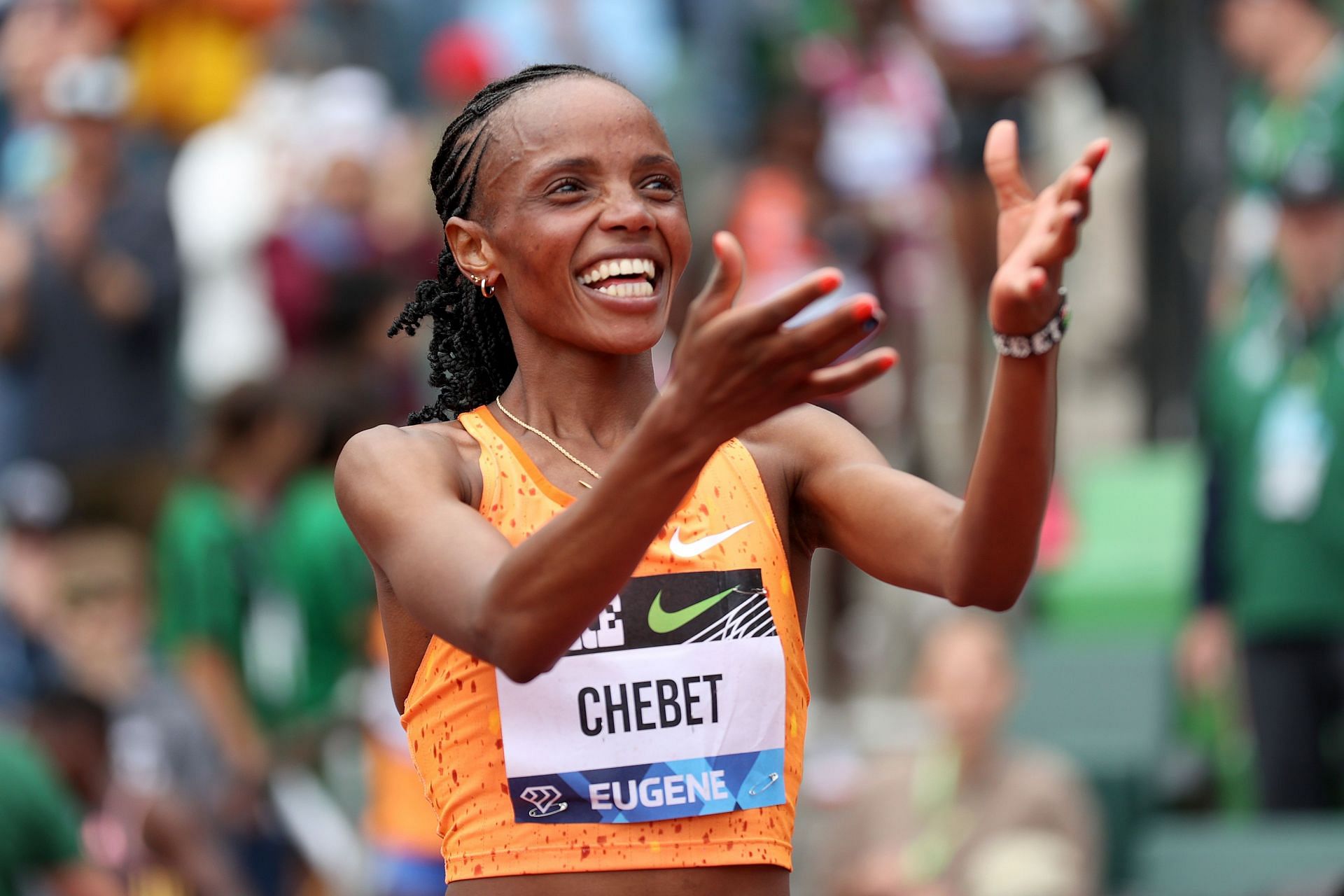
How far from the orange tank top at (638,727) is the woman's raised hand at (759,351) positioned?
48cm

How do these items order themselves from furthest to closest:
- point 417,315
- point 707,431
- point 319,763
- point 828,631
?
point 828,631 < point 319,763 < point 417,315 < point 707,431

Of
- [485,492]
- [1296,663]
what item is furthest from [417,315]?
[1296,663]

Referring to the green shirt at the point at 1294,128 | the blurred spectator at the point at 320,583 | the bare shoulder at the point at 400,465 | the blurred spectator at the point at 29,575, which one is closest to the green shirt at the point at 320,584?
the blurred spectator at the point at 320,583

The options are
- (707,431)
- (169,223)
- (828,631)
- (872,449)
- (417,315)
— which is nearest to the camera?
(707,431)

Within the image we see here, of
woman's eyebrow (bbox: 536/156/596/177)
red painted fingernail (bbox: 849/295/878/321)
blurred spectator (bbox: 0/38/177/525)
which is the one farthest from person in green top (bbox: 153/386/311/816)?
red painted fingernail (bbox: 849/295/878/321)

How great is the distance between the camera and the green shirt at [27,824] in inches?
234

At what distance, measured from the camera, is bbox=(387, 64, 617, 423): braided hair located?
10.00ft

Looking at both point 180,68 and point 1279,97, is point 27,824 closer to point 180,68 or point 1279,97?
point 1279,97

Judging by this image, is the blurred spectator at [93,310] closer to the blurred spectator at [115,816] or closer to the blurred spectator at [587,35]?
the blurred spectator at [115,816]

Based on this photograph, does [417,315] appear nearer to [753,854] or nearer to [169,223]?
[753,854]

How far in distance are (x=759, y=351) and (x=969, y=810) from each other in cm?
505

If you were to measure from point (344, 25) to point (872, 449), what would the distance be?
937 centimetres

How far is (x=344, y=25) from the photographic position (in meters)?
11.9

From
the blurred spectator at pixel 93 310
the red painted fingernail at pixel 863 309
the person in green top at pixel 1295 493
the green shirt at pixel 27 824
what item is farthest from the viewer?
the blurred spectator at pixel 93 310
